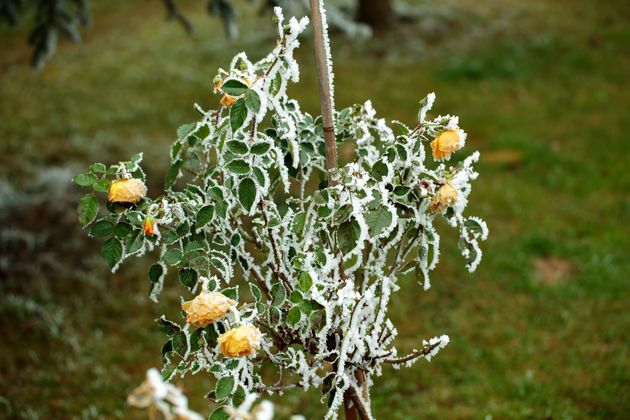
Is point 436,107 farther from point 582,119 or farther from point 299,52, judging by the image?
point 299,52


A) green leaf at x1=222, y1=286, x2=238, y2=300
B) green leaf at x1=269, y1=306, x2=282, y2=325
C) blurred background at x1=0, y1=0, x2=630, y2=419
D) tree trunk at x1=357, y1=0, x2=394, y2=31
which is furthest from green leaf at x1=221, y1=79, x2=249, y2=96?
tree trunk at x1=357, y1=0, x2=394, y2=31

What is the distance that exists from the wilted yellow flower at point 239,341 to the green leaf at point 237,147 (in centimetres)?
59

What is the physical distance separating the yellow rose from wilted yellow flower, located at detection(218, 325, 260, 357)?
87cm

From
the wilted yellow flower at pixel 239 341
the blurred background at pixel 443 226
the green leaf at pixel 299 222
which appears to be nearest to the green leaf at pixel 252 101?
the green leaf at pixel 299 222

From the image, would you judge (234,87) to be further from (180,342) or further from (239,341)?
(180,342)

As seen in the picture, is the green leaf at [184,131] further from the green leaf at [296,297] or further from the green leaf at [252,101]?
the green leaf at [296,297]

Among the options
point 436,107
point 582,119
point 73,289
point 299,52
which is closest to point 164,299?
point 73,289

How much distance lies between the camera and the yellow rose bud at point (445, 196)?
212 cm

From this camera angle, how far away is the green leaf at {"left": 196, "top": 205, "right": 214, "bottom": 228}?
2.23 metres

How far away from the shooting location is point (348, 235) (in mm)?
2062

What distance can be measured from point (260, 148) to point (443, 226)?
15.3ft

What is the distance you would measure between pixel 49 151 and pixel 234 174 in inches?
273

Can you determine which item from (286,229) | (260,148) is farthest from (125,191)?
(286,229)

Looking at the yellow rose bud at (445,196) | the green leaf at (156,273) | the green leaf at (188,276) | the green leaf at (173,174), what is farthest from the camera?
the green leaf at (173,174)
